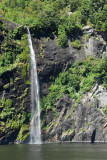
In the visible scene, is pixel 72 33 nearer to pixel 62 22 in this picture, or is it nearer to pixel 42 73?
pixel 62 22

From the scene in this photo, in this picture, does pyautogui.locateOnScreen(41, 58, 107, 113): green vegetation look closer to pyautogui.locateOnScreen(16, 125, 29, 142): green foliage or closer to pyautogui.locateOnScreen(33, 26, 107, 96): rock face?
pyautogui.locateOnScreen(33, 26, 107, 96): rock face

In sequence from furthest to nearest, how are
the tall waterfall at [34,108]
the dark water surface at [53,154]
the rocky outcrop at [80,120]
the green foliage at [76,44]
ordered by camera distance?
the green foliage at [76,44] → the rocky outcrop at [80,120] → the tall waterfall at [34,108] → the dark water surface at [53,154]

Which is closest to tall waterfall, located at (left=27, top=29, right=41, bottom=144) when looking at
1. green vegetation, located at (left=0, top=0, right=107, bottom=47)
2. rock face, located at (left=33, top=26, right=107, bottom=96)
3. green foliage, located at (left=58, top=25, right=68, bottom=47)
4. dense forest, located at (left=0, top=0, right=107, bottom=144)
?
dense forest, located at (left=0, top=0, right=107, bottom=144)

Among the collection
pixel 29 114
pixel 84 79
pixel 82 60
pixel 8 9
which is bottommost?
pixel 29 114

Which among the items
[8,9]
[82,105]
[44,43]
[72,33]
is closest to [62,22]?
[72,33]

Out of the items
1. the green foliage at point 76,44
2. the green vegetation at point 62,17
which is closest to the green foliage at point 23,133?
the green vegetation at point 62,17

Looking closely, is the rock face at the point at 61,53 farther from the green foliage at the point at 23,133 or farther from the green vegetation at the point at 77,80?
the green foliage at the point at 23,133

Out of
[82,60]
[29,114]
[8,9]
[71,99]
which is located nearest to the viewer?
[29,114]
